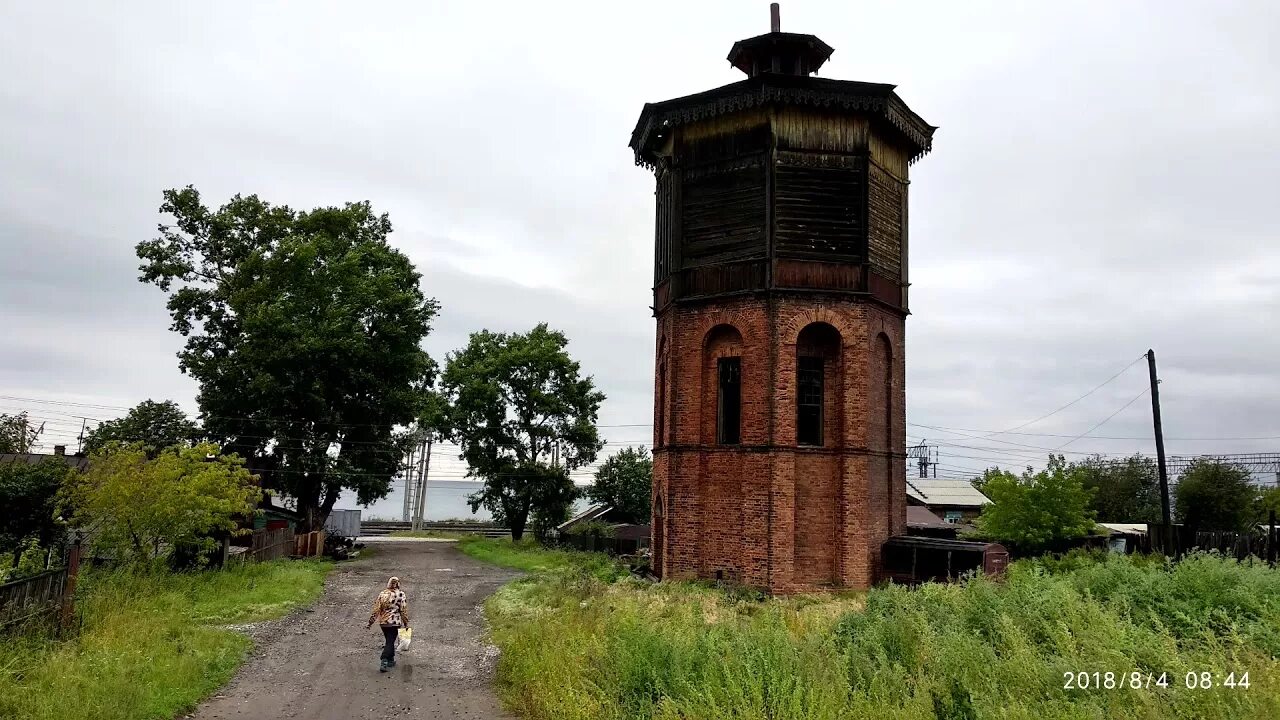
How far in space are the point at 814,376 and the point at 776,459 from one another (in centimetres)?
275

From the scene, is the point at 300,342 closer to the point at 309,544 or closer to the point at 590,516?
the point at 309,544

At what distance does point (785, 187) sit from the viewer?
21281 millimetres

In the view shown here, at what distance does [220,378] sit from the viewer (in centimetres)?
3644

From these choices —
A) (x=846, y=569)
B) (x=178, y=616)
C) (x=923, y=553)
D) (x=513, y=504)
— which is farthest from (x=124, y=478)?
(x=513, y=504)

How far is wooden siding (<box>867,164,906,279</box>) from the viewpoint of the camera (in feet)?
71.4

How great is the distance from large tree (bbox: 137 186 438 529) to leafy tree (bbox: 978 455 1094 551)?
25.8m

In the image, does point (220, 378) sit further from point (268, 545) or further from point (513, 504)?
point (513, 504)

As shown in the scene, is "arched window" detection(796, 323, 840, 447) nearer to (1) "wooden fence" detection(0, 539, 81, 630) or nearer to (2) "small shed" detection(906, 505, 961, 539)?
(2) "small shed" detection(906, 505, 961, 539)

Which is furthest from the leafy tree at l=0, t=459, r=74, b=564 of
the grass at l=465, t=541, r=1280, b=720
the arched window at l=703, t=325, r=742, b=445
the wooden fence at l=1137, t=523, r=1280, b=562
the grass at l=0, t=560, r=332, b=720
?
the wooden fence at l=1137, t=523, r=1280, b=562

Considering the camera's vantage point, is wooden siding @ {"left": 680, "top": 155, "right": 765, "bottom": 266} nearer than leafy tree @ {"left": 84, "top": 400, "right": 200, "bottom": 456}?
Yes

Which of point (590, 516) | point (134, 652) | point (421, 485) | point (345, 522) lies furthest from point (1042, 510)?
point (421, 485)

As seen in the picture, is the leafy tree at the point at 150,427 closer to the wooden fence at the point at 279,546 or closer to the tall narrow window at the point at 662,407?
the wooden fence at the point at 279,546

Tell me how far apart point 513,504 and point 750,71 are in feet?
95.2

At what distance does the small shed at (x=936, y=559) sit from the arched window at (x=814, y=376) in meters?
3.55
